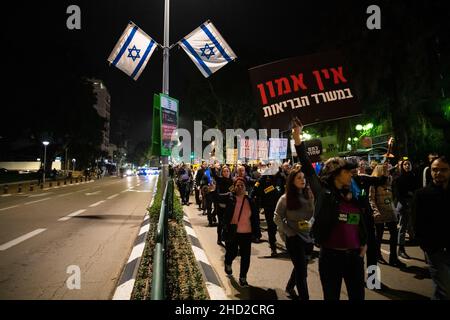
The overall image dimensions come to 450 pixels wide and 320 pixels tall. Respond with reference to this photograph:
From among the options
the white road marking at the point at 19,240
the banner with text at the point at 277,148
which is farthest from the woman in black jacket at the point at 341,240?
the banner with text at the point at 277,148

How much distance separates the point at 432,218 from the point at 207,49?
8.28 metres

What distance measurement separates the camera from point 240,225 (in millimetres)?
5289

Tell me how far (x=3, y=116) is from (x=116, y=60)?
107 feet

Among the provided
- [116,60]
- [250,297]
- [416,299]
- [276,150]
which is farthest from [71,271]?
[276,150]

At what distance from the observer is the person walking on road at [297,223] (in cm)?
427

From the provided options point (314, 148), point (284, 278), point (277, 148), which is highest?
point (277, 148)

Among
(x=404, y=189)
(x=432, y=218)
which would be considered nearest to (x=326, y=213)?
(x=432, y=218)

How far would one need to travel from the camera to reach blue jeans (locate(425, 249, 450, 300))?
10.8ft

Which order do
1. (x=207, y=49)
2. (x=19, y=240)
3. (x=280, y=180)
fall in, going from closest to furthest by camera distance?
(x=19, y=240) → (x=280, y=180) → (x=207, y=49)

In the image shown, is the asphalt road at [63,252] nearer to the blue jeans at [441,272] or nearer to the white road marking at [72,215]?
the white road marking at [72,215]

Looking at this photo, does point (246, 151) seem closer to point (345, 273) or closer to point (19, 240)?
point (19, 240)

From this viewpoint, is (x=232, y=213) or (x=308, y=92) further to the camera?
(x=308, y=92)
